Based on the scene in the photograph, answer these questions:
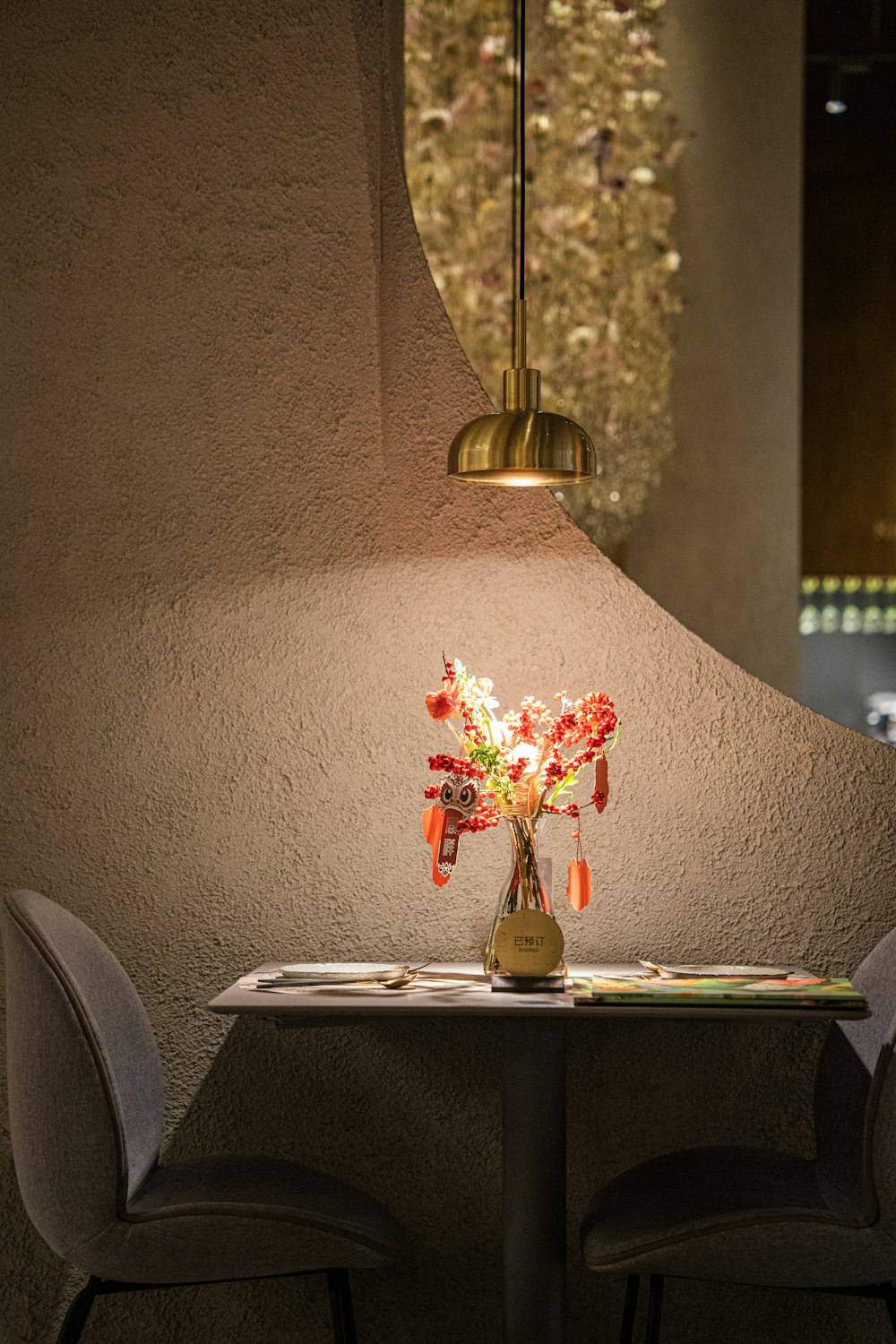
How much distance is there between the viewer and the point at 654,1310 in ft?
5.32

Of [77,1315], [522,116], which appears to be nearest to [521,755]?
[77,1315]

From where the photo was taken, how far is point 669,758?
2072 mm

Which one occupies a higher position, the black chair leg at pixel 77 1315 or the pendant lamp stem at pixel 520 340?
the pendant lamp stem at pixel 520 340

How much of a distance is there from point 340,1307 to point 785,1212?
61 cm

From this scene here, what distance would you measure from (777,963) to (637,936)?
0.23 metres

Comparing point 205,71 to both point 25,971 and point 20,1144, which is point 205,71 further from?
point 20,1144

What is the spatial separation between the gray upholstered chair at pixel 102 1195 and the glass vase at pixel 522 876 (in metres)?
0.44

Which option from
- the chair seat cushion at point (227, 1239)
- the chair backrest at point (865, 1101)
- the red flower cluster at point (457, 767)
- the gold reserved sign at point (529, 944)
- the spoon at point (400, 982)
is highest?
the red flower cluster at point (457, 767)

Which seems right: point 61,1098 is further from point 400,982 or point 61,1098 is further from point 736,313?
point 736,313

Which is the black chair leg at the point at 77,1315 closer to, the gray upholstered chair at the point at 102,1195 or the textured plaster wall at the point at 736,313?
the gray upholstered chair at the point at 102,1195

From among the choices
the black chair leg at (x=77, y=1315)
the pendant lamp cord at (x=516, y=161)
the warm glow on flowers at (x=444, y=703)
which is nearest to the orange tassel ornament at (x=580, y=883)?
the warm glow on flowers at (x=444, y=703)

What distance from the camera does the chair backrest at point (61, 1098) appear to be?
5.10ft

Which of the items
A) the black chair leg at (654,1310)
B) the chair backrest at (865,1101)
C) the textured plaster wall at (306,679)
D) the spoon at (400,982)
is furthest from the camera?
the textured plaster wall at (306,679)

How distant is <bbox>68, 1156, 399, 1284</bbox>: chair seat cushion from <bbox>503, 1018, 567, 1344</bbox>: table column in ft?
0.60
